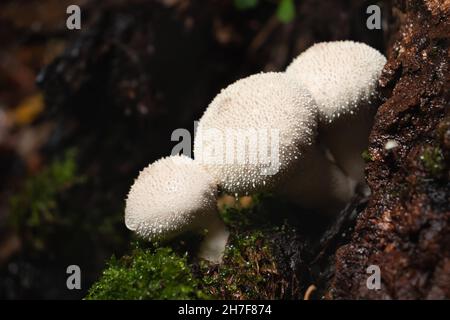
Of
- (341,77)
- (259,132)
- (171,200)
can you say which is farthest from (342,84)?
(171,200)

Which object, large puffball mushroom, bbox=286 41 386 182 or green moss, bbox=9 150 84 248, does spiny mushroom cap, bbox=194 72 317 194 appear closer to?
large puffball mushroom, bbox=286 41 386 182

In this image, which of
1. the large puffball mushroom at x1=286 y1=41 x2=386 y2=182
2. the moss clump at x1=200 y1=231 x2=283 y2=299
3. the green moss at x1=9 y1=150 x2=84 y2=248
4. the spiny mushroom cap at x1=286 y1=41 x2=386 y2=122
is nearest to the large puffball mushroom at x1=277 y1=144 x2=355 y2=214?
the large puffball mushroom at x1=286 y1=41 x2=386 y2=182

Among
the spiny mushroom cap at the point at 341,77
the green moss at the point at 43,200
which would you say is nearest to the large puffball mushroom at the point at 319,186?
the spiny mushroom cap at the point at 341,77

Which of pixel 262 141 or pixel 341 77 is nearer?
pixel 262 141

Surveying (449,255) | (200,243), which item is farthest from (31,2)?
(449,255)

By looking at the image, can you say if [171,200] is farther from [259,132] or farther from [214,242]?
[259,132]

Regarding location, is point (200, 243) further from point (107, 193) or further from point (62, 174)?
point (62, 174)
